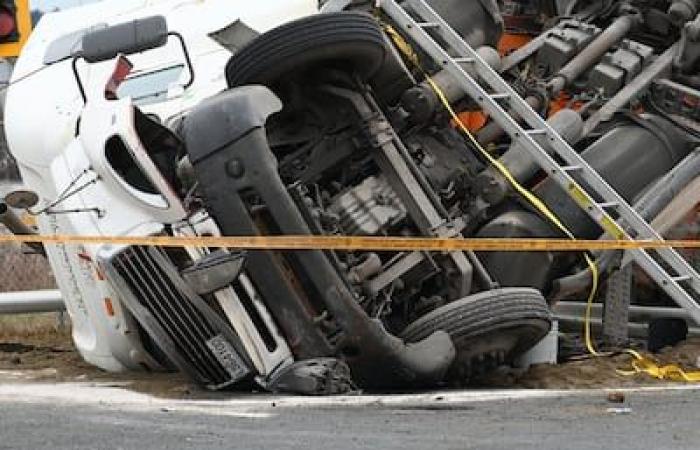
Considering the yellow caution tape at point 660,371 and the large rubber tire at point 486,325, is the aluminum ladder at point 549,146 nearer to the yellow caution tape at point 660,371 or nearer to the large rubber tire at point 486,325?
the yellow caution tape at point 660,371

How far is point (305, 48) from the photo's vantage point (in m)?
7.50

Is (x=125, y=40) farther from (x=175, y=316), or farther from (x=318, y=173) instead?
(x=175, y=316)

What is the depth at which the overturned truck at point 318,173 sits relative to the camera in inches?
290

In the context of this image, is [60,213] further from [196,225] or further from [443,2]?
[443,2]

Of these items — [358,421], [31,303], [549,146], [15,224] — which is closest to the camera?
[358,421]

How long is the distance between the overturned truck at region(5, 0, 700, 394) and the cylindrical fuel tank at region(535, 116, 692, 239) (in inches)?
0.5

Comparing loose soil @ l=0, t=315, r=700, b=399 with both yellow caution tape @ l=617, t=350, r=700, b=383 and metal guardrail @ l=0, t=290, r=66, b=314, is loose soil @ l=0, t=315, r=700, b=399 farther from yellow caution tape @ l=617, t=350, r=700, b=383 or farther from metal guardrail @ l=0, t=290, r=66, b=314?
metal guardrail @ l=0, t=290, r=66, b=314

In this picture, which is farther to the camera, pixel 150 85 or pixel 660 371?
pixel 150 85

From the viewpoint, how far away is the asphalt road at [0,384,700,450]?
546 cm

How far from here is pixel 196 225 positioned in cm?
754

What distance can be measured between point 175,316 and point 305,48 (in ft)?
4.81

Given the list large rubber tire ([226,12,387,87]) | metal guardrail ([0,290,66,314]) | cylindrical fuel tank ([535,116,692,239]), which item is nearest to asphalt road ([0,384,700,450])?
cylindrical fuel tank ([535,116,692,239])

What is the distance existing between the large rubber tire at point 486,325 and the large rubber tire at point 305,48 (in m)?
1.38

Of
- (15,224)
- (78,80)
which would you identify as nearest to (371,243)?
(78,80)
